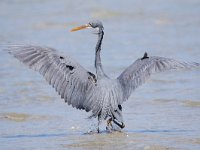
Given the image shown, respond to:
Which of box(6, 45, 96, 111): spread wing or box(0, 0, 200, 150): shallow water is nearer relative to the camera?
box(0, 0, 200, 150): shallow water

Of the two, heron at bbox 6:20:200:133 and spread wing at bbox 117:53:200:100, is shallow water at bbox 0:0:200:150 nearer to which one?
heron at bbox 6:20:200:133

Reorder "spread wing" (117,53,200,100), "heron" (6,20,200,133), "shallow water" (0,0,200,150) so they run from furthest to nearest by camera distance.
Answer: "spread wing" (117,53,200,100), "heron" (6,20,200,133), "shallow water" (0,0,200,150)

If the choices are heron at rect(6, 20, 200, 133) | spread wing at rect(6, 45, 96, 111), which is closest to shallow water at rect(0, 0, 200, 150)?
heron at rect(6, 20, 200, 133)

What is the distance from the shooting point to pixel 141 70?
9.85 meters

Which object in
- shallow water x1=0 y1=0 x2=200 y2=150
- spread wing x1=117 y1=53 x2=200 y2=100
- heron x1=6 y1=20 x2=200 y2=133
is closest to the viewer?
shallow water x1=0 y1=0 x2=200 y2=150

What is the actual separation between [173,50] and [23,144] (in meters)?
6.74

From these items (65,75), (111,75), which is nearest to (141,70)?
(65,75)

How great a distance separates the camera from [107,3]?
21.6 meters

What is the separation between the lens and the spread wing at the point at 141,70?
9.79m

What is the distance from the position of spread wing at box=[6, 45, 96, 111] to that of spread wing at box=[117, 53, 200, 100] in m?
0.43

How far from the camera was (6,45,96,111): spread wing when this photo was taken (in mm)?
9656

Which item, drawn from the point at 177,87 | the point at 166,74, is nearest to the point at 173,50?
the point at 166,74

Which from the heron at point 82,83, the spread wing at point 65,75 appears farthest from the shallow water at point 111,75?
the spread wing at point 65,75

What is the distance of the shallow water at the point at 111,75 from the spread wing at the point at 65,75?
0.48 meters
